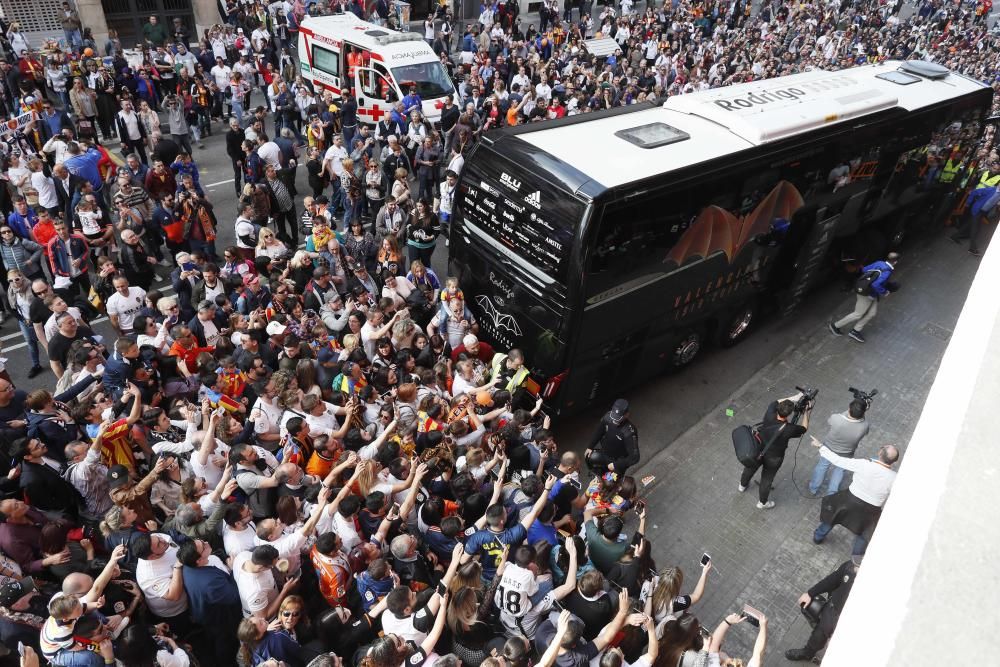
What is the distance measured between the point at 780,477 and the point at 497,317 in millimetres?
4165

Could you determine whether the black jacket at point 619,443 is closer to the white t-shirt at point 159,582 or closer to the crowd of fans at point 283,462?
the crowd of fans at point 283,462

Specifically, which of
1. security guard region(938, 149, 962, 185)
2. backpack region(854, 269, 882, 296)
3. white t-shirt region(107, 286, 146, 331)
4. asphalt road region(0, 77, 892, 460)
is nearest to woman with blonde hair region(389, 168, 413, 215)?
asphalt road region(0, 77, 892, 460)

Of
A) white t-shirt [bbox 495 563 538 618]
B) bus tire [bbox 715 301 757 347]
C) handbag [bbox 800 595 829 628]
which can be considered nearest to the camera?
white t-shirt [bbox 495 563 538 618]

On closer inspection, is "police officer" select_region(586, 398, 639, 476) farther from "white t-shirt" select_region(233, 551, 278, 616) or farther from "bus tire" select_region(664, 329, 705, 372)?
"white t-shirt" select_region(233, 551, 278, 616)

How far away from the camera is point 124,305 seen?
7.59 metres

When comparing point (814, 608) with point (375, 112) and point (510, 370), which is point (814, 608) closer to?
point (510, 370)

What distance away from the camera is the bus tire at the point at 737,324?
32.2ft

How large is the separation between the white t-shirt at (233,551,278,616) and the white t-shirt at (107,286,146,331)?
14.1ft

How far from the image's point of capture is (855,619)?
1717mm

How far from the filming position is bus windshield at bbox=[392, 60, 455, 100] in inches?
619

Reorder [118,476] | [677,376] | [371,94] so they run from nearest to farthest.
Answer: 1. [118,476]
2. [677,376]
3. [371,94]

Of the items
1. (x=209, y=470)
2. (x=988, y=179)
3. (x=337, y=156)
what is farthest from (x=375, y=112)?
(x=988, y=179)

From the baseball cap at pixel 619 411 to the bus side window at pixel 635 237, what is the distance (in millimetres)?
1243

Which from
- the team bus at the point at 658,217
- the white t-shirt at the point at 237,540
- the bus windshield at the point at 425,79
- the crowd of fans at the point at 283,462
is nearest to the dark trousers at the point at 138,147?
the crowd of fans at the point at 283,462
